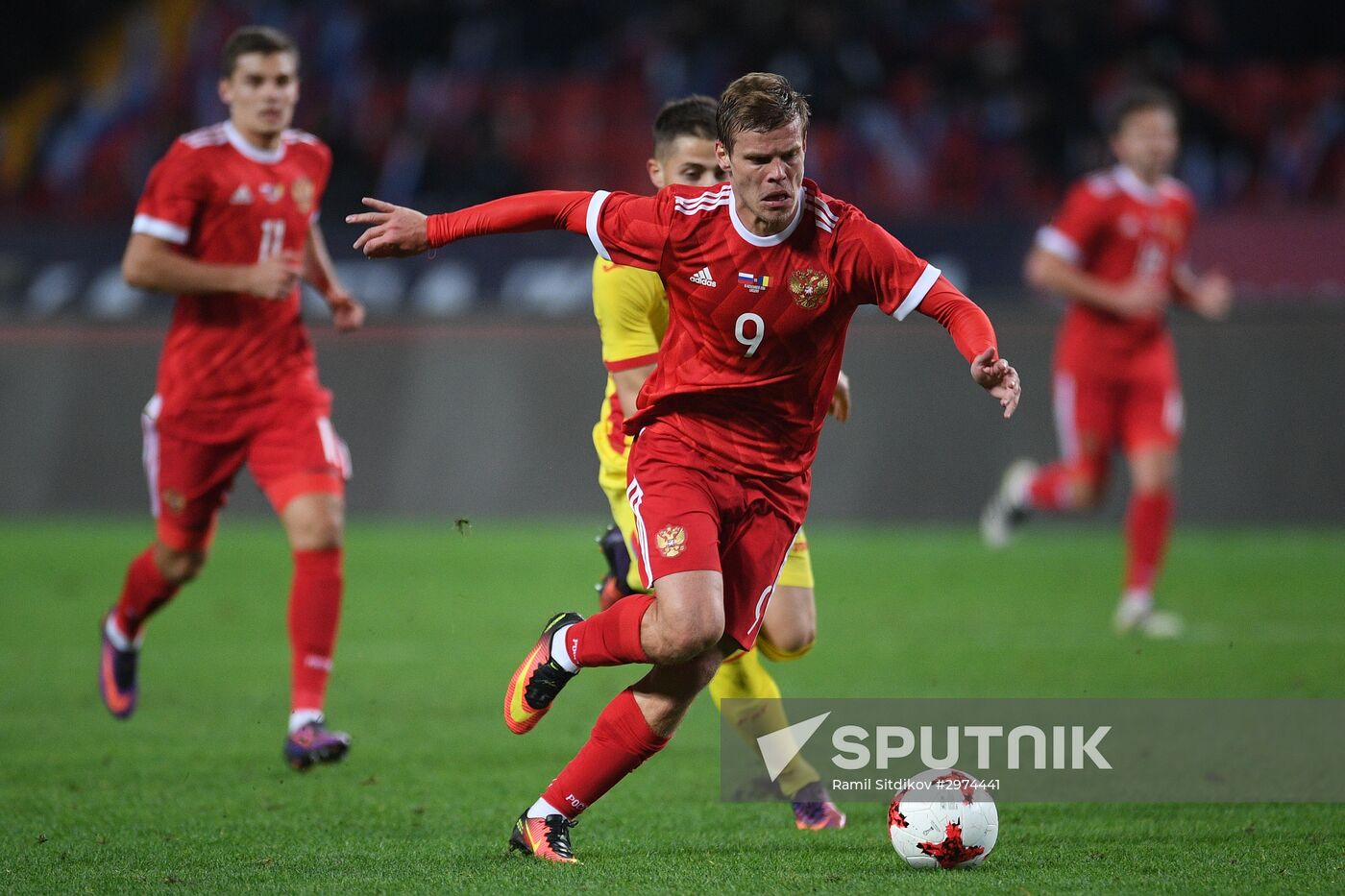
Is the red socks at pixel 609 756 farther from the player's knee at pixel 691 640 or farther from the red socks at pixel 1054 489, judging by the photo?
the red socks at pixel 1054 489

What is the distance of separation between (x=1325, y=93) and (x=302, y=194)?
1175cm

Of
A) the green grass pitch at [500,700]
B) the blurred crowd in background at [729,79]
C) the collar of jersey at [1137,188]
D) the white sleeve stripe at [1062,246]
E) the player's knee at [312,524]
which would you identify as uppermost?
the blurred crowd in background at [729,79]

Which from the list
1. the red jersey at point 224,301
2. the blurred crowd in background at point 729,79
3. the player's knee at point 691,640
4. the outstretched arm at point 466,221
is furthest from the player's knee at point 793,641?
the blurred crowd in background at point 729,79

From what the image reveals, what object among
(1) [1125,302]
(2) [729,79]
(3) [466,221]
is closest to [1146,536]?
(1) [1125,302]

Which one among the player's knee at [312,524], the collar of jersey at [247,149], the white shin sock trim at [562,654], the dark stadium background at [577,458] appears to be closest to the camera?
the white shin sock trim at [562,654]

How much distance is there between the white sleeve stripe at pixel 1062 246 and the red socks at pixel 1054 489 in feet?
3.96

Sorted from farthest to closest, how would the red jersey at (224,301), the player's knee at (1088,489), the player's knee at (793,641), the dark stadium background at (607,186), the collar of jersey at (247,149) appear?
the dark stadium background at (607,186) → the player's knee at (1088,489) → the collar of jersey at (247,149) → the red jersey at (224,301) → the player's knee at (793,641)

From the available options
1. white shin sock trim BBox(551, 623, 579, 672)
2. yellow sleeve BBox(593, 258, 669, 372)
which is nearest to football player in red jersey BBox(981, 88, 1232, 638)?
yellow sleeve BBox(593, 258, 669, 372)

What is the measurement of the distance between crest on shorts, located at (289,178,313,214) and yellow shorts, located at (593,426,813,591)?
5.79 ft

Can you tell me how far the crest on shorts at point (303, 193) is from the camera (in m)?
6.56

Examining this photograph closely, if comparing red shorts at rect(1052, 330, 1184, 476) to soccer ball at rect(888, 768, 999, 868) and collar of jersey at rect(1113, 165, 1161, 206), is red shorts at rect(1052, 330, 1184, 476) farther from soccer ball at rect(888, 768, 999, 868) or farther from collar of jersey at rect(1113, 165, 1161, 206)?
soccer ball at rect(888, 768, 999, 868)

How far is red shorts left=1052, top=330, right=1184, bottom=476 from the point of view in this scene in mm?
9398

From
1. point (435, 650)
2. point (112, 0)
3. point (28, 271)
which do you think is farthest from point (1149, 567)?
point (112, 0)

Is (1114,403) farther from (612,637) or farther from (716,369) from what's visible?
(612,637)
